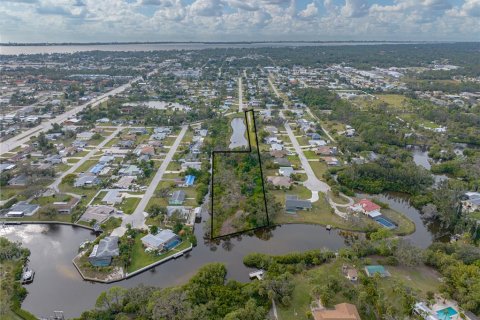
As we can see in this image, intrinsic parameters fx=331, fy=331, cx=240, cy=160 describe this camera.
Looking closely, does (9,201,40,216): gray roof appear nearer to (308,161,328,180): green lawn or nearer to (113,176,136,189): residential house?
(113,176,136,189): residential house

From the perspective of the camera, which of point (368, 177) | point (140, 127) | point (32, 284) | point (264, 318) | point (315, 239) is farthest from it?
point (140, 127)

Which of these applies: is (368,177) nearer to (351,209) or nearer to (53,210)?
(351,209)

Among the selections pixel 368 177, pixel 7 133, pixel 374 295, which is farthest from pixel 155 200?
pixel 7 133

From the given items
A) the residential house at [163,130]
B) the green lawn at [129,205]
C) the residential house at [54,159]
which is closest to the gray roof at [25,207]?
the green lawn at [129,205]

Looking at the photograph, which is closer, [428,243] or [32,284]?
[32,284]

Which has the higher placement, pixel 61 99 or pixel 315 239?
pixel 61 99

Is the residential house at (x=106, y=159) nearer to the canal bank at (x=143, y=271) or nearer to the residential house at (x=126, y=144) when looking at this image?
the residential house at (x=126, y=144)

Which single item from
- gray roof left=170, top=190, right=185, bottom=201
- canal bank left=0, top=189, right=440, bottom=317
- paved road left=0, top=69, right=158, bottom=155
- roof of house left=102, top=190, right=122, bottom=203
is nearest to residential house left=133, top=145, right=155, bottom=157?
roof of house left=102, top=190, right=122, bottom=203
